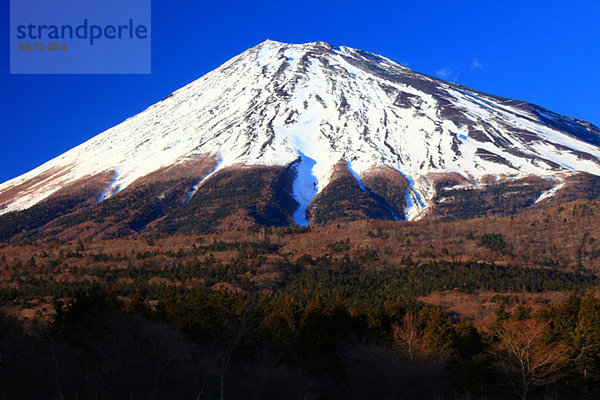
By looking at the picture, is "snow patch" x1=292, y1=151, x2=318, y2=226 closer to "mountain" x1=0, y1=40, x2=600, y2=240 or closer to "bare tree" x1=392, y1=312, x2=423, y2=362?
"mountain" x1=0, y1=40, x2=600, y2=240

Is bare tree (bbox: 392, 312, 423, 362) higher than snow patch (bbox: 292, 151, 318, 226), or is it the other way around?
snow patch (bbox: 292, 151, 318, 226)

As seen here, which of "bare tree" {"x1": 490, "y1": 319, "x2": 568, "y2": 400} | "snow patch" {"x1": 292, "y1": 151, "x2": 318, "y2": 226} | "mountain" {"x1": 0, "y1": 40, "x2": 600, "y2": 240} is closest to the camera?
"bare tree" {"x1": 490, "y1": 319, "x2": 568, "y2": 400}

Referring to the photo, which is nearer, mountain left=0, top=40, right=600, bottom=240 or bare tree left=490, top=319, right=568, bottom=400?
bare tree left=490, top=319, right=568, bottom=400

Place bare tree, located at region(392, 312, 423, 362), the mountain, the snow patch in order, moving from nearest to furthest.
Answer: bare tree, located at region(392, 312, 423, 362)
the mountain
the snow patch

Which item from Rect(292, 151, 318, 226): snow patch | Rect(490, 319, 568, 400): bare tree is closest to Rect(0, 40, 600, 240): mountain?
Rect(292, 151, 318, 226): snow patch

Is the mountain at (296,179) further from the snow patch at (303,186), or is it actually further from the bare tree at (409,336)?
the bare tree at (409,336)

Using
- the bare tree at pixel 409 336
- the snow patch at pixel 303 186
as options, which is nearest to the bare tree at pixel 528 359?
the bare tree at pixel 409 336

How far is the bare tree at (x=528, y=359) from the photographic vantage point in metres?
31.3

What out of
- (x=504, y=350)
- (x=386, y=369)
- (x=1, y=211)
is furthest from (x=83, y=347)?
(x=1, y=211)

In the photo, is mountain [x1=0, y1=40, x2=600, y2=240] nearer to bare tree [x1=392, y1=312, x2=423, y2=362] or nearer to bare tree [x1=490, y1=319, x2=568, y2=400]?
bare tree [x1=392, y1=312, x2=423, y2=362]

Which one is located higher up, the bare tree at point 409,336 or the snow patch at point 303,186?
the snow patch at point 303,186

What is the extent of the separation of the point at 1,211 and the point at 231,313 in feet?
481

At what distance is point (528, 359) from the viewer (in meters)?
31.8

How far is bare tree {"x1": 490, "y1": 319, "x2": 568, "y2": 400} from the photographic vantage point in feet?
103
